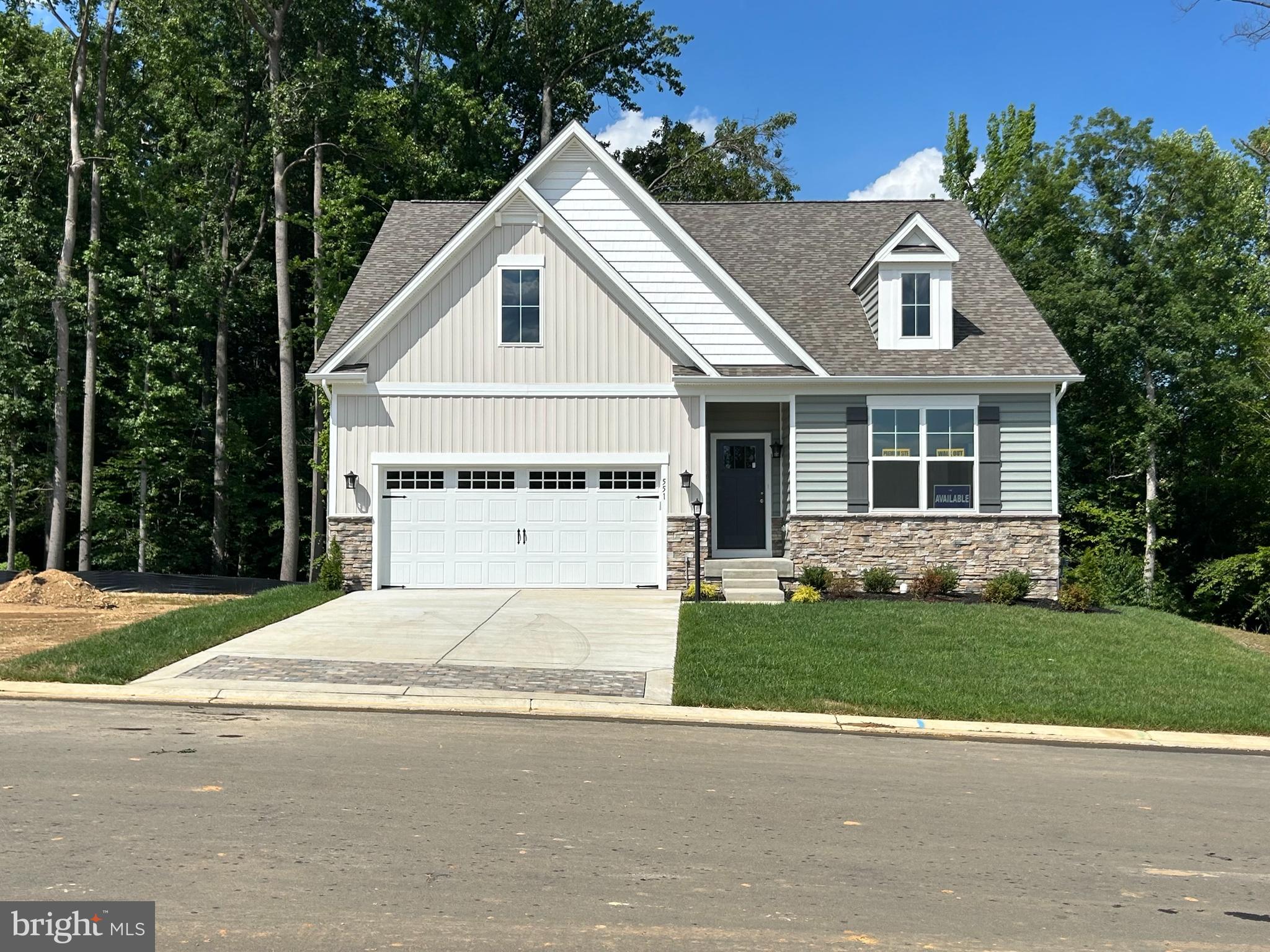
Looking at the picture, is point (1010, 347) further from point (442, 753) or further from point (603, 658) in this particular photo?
point (442, 753)

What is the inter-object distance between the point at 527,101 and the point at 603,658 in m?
28.3

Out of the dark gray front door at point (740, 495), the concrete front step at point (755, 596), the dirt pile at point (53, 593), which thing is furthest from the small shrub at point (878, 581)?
the dirt pile at point (53, 593)

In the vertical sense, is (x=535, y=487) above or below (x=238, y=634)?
above

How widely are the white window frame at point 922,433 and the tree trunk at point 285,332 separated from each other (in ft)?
49.6

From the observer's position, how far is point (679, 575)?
714 inches

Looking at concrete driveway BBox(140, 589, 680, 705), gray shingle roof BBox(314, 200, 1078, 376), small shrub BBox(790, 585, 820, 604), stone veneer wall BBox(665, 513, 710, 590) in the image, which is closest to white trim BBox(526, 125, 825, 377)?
gray shingle roof BBox(314, 200, 1078, 376)

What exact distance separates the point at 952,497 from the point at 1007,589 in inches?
81.3

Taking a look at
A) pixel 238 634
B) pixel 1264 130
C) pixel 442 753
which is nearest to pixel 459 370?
pixel 238 634

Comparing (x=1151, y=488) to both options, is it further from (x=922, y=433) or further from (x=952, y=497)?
(x=922, y=433)

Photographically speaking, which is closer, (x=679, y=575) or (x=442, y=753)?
(x=442, y=753)

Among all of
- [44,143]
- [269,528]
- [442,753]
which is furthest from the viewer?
[269,528]

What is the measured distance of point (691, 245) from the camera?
63.1ft

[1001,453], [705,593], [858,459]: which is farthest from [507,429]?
[1001,453]

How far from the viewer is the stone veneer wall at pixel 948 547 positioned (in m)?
18.3
